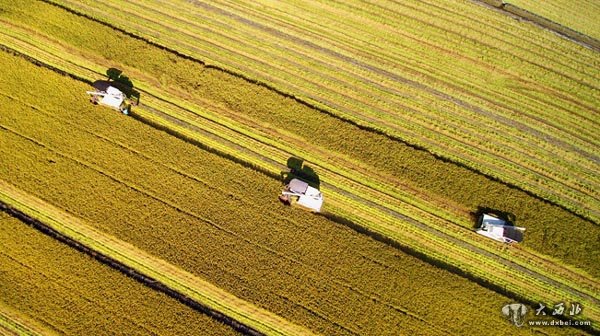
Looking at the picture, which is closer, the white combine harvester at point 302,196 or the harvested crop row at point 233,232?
the harvested crop row at point 233,232

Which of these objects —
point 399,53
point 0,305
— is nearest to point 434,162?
point 399,53

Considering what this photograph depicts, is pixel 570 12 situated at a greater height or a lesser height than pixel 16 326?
greater

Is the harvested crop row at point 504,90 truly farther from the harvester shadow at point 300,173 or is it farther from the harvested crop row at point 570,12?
the harvester shadow at point 300,173

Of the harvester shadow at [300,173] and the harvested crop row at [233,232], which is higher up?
the harvester shadow at [300,173]

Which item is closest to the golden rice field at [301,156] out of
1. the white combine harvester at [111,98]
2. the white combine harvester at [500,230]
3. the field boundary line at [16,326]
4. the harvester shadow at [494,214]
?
the field boundary line at [16,326]

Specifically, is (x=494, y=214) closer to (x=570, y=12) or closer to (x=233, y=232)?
(x=233, y=232)

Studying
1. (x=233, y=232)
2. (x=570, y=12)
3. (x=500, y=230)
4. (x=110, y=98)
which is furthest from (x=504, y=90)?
(x=110, y=98)

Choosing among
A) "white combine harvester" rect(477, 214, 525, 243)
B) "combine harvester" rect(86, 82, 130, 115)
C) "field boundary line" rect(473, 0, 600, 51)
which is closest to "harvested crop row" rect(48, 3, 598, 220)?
"field boundary line" rect(473, 0, 600, 51)
